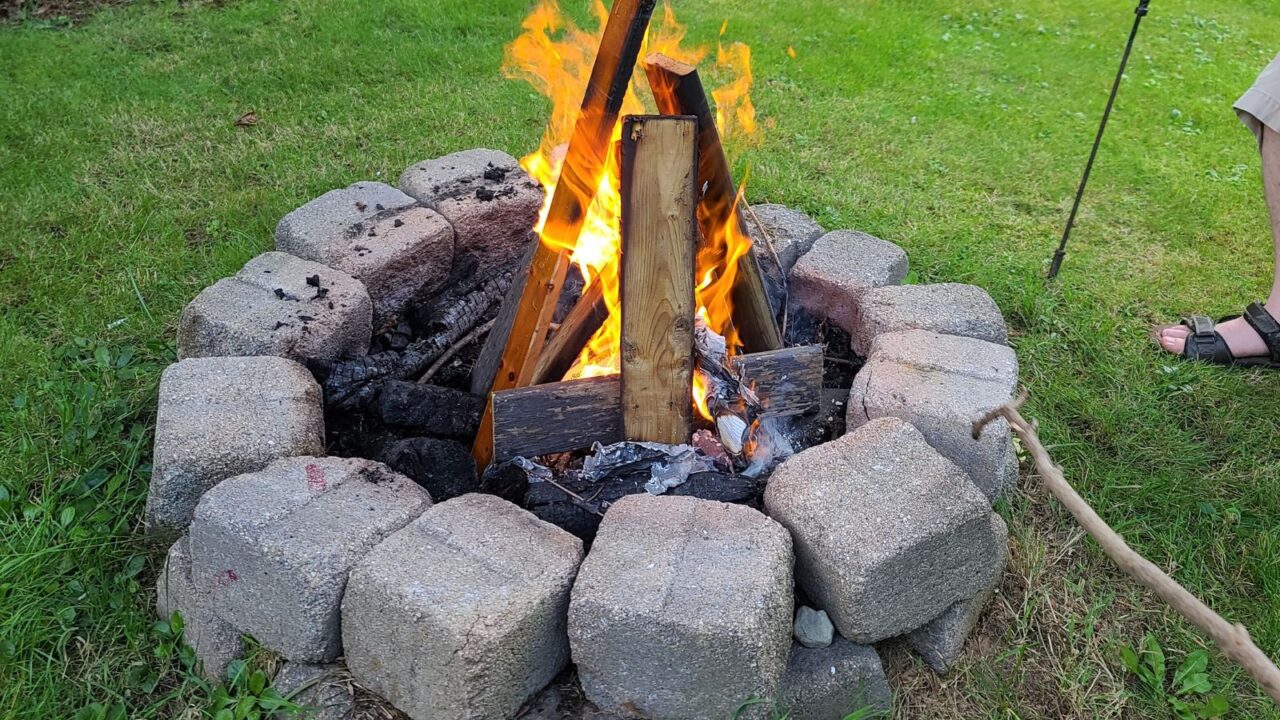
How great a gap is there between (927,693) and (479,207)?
82.9 inches

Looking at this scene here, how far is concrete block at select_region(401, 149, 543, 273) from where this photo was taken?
3.18 meters

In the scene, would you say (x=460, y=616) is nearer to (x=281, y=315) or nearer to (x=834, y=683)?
(x=834, y=683)

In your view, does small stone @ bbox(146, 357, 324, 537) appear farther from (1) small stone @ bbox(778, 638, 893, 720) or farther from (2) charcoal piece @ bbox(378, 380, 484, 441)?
(1) small stone @ bbox(778, 638, 893, 720)

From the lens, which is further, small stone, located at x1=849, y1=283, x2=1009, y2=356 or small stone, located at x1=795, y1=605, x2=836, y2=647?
small stone, located at x1=849, y1=283, x2=1009, y2=356

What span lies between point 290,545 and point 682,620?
0.86 meters

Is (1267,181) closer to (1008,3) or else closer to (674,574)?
(674,574)

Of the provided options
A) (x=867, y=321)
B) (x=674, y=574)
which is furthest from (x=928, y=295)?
(x=674, y=574)

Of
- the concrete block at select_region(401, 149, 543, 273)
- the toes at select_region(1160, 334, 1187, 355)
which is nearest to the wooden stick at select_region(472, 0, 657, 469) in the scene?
the concrete block at select_region(401, 149, 543, 273)

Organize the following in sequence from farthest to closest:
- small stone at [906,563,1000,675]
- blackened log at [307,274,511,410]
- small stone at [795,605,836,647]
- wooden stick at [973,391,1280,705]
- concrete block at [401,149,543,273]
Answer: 1. concrete block at [401,149,543,273]
2. blackened log at [307,274,511,410]
3. small stone at [906,563,1000,675]
4. small stone at [795,605,836,647]
5. wooden stick at [973,391,1280,705]

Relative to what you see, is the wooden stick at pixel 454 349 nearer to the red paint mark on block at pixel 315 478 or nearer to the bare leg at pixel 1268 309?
the red paint mark on block at pixel 315 478

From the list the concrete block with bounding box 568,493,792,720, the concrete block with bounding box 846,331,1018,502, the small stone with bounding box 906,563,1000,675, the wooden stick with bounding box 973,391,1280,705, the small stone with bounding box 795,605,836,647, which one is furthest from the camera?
the concrete block with bounding box 846,331,1018,502

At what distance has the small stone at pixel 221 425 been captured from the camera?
7.18 feet

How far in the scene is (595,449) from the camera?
8.07ft

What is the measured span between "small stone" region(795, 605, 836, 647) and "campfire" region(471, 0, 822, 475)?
526 millimetres
